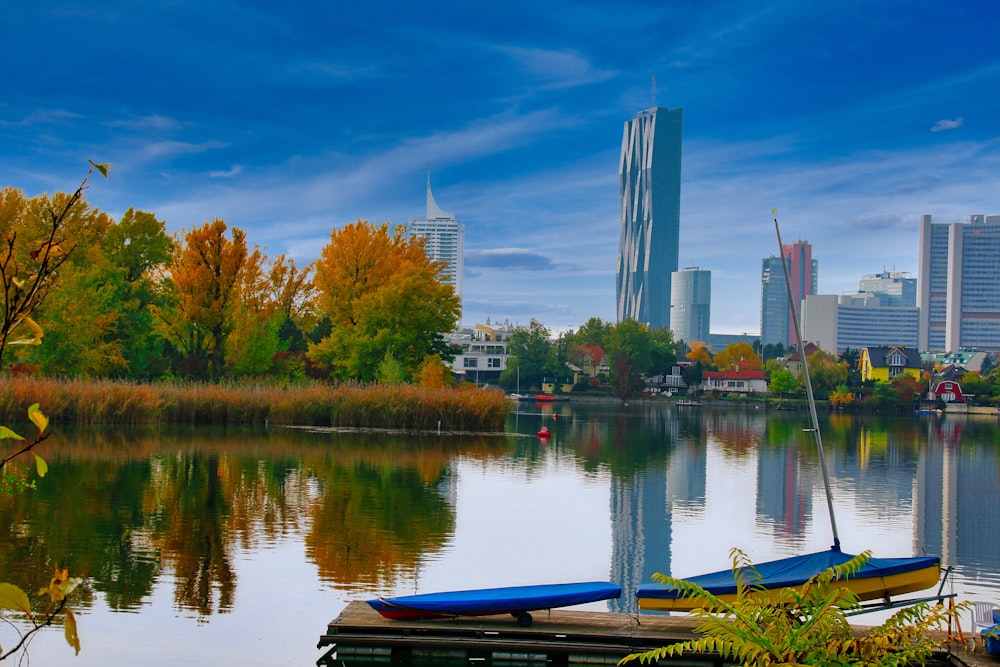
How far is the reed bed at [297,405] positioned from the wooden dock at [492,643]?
35531 mm

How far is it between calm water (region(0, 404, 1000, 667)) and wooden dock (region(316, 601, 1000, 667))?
109 centimetres

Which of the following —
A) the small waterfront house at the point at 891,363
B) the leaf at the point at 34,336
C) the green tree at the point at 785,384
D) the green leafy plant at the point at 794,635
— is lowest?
the green leafy plant at the point at 794,635

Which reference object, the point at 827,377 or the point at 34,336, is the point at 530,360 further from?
the point at 34,336

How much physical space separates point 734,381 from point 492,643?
14474 cm

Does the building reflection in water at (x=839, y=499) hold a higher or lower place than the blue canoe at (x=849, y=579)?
lower

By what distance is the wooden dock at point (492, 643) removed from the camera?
1278 centimetres

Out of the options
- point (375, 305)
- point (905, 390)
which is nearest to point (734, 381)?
point (905, 390)

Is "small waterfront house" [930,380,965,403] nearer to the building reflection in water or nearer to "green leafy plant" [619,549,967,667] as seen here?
the building reflection in water

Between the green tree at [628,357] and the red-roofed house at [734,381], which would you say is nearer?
the green tree at [628,357]

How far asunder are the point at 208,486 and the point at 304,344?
48.3 metres

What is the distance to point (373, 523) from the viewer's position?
23.2 m

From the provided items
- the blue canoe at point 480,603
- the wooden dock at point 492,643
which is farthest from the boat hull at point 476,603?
the wooden dock at point 492,643

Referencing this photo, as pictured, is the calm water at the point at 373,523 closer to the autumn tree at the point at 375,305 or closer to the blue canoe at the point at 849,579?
the blue canoe at the point at 849,579

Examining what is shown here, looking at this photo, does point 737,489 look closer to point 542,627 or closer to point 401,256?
point 542,627
